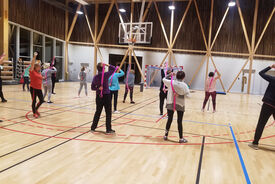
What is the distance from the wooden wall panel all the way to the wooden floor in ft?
43.2

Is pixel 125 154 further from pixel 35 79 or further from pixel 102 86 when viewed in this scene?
pixel 35 79

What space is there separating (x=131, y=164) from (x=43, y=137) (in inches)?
83.0

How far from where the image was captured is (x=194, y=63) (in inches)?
833

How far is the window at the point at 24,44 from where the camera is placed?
1702 centimetres

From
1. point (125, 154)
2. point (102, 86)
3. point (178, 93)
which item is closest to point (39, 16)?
point (102, 86)

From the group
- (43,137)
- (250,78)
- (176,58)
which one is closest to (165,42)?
(176,58)

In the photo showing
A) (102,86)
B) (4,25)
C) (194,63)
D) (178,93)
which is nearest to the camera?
(178,93)

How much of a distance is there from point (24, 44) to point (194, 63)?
15.2 m

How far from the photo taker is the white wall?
20.0 meters

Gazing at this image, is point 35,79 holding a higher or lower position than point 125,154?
higher

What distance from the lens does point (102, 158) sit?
3.52m

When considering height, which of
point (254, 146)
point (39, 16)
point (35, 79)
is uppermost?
point (39, 16)

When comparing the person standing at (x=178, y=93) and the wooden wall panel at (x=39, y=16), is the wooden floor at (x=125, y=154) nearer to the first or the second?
the person standing at (x=178, y=93)

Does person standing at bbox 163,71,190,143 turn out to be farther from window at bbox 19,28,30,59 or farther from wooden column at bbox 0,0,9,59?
window at bbox 19,28,30,59
